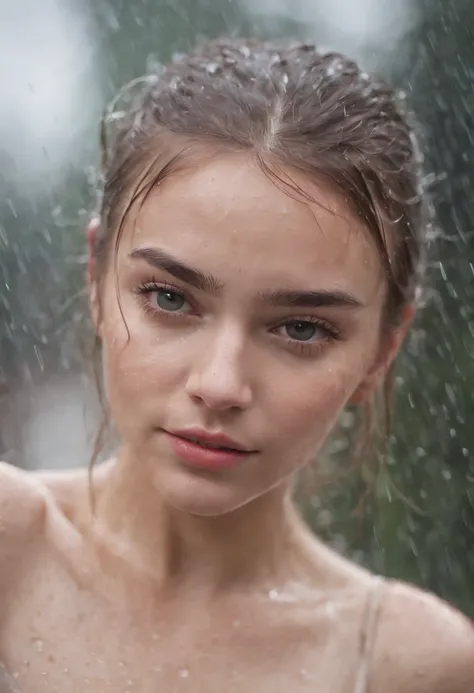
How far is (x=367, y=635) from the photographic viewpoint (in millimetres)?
880

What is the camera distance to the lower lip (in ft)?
2.35

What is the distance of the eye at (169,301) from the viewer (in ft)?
2.40

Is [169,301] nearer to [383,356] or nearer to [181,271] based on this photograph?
[181,271]

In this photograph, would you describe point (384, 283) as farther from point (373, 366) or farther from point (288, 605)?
point (288, 605)

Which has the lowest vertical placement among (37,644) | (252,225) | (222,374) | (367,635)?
(37,644)

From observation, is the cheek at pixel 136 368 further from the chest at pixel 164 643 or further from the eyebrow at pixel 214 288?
the chest at pixel 164 643

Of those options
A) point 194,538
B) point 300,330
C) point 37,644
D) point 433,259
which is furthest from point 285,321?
point 433,259

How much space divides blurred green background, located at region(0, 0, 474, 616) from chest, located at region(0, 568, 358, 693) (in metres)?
0.43

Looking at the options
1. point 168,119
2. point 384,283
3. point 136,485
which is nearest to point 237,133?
point 168,119

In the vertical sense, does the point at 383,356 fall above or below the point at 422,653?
above

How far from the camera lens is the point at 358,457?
1.16m

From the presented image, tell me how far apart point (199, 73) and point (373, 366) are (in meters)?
0.32

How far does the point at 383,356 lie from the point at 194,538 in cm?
27

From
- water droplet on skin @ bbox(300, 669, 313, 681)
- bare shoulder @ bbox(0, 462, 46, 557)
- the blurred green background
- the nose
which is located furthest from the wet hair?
the blurred green background
